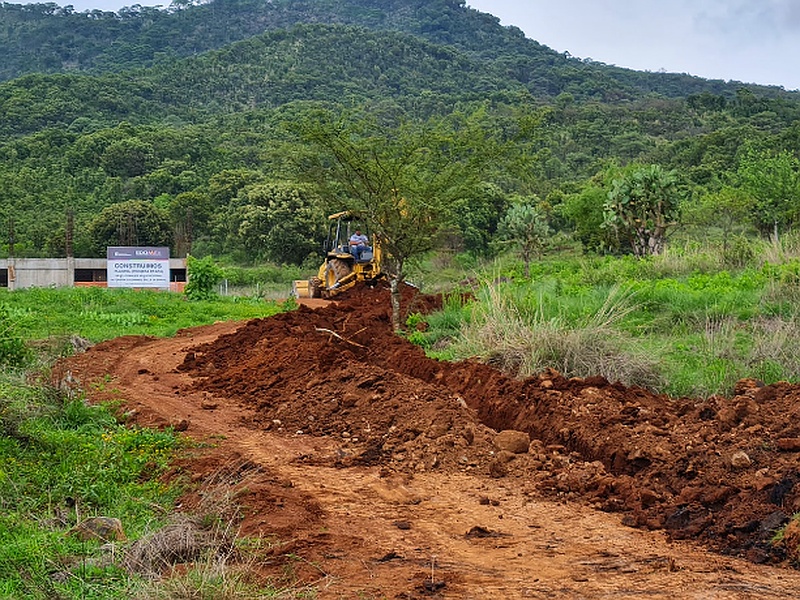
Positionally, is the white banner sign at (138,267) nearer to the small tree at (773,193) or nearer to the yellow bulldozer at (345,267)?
the yellow bulldozer at (345,267)

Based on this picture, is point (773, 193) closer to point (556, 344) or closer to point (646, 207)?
point (646, 207)

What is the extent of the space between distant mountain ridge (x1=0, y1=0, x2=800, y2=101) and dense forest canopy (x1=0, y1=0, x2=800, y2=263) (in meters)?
0.60

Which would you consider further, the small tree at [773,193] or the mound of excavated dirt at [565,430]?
the small tree at [773,193]

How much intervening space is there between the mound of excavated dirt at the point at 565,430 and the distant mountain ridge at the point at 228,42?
108 m

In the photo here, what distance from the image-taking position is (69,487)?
238 inches

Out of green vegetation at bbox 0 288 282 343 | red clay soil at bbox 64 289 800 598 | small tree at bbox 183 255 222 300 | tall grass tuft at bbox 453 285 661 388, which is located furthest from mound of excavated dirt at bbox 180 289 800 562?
small tree at bbox 183 255 222 300

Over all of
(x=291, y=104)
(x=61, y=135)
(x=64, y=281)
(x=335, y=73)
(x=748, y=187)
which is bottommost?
(x=64, y=281)

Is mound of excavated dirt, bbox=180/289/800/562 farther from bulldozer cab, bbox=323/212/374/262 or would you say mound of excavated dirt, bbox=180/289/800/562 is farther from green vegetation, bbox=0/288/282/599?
bulldozer cab, bbox=323/212/374/262

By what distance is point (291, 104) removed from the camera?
3430 inches

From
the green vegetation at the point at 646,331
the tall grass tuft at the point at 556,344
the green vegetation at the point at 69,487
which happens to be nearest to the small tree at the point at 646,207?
the green vegetation at the point at 646,331

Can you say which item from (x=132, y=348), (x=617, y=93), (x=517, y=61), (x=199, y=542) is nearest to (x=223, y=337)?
(x=132, y=348)

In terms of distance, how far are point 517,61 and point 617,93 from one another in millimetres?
27168

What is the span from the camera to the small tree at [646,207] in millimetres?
23500

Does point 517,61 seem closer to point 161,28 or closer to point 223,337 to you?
point 161,28
